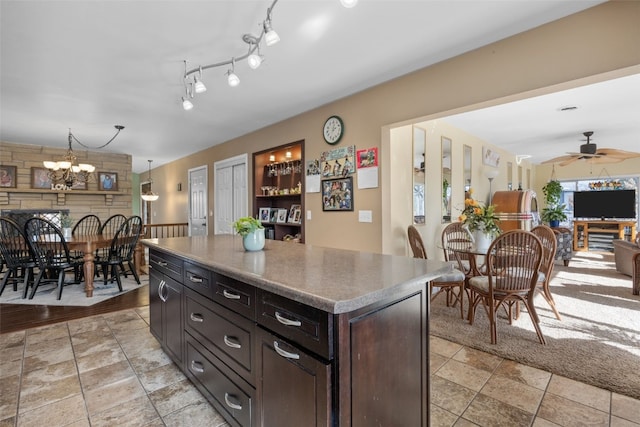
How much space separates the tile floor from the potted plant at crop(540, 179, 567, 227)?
677 cm

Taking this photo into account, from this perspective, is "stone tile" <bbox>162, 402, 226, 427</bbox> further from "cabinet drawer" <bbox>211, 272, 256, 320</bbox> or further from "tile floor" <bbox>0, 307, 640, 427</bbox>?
"cabinet drawer" <bbox>211, 272, 256, 320</bbox>

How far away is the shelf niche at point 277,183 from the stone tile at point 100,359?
8.80ft

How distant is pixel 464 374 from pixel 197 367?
1772 millimetres

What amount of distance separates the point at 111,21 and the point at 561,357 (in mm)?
4006

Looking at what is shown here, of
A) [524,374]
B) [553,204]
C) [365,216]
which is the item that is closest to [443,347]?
[524,374]

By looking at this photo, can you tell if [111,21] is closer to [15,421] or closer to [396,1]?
[396,1]

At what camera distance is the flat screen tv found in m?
7.12

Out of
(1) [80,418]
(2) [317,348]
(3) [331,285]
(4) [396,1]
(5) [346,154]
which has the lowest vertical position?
(1) [80,418]

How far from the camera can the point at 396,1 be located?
1887 millimetres

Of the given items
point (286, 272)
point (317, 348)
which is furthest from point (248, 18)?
point (317, 348)

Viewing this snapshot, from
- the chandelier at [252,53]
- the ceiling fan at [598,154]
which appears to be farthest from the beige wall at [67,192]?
the ceiling fan at [598,154]

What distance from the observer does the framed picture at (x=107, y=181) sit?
6719 millimetres

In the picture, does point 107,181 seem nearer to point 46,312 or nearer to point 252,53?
point 46,312

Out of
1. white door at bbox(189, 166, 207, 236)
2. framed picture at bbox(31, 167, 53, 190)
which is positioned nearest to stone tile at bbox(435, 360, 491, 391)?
white door at bbox(189, 166, 207, 236)
